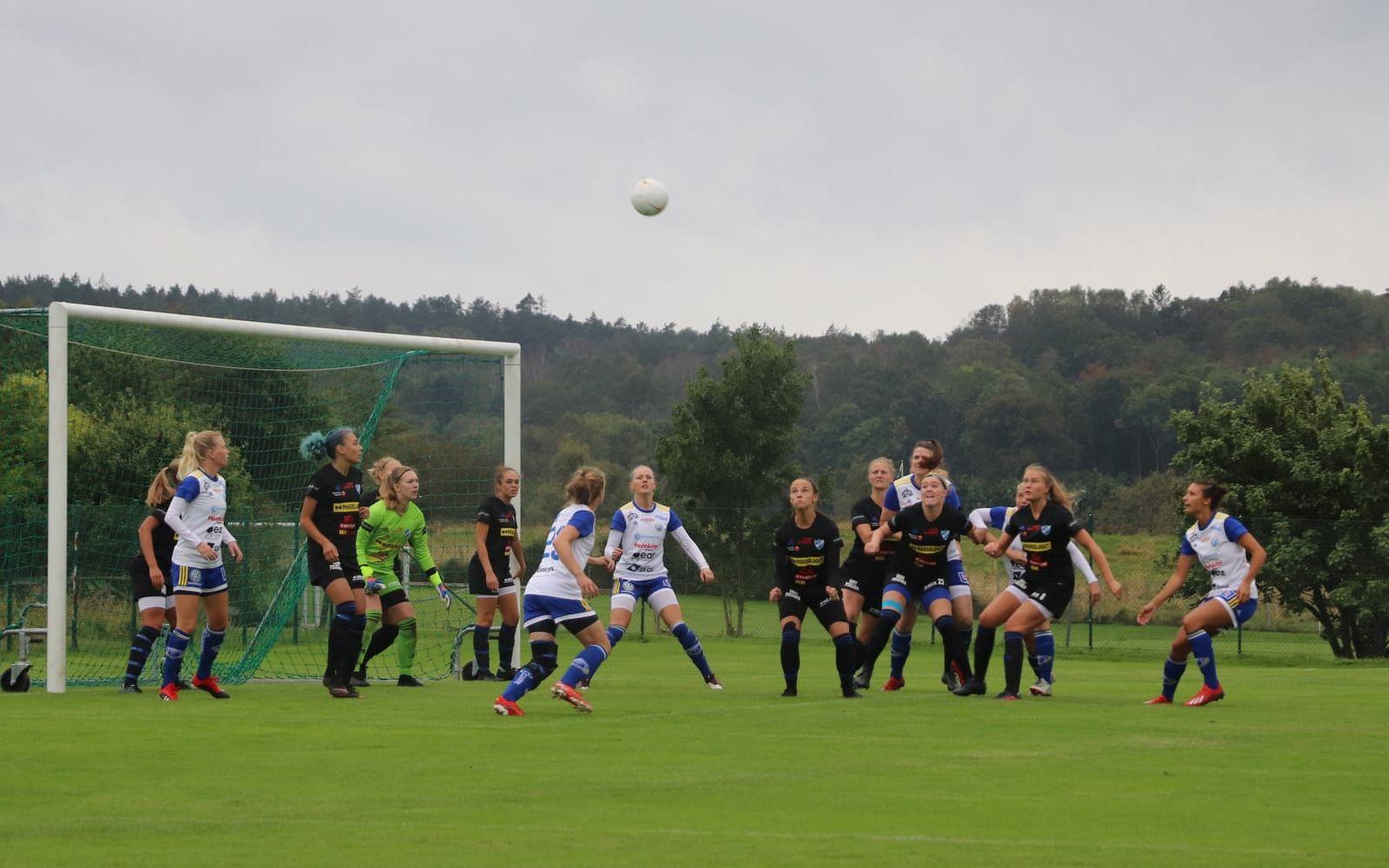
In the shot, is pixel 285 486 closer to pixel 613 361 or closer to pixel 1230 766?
pixel 1230 766

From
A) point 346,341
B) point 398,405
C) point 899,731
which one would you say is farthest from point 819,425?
point 899,731

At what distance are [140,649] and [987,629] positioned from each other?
25.0ft

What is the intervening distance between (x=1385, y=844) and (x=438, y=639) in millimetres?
15558

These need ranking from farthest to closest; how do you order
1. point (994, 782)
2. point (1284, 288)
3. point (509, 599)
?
point (1284, 288)
point (509, 599)
point (994, 782)

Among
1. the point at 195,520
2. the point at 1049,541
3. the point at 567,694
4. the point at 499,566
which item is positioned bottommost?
the point at 567,694

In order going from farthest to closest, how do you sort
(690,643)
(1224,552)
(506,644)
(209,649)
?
(506,644)
(690,643)
(209,649)
(1224,552)

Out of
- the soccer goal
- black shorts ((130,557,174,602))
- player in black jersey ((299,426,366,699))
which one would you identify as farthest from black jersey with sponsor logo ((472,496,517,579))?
black shorts ((130,557,174,602))

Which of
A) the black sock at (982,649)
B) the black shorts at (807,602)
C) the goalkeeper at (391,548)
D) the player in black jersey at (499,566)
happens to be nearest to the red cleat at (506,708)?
the black shorts at (807,602)

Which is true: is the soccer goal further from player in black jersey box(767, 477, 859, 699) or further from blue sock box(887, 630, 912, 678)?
blue sock box(887, 630, 912, 678)

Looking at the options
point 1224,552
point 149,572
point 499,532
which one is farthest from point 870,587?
point 149,572

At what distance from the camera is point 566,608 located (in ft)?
40.6

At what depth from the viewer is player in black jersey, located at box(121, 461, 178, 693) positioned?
14.3 m

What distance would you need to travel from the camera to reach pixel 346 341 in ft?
57.3

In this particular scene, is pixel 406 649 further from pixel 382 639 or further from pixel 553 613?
pixel 553 613
